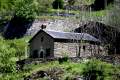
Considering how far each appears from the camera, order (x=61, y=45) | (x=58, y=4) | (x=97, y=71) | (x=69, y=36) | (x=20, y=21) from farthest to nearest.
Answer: (x=58, y=4)
(x=20, y=21)
(x=69, y=36)
(x=61, y=45)
(x=97, y=71)

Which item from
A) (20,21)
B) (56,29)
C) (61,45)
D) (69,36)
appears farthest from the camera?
(20,21)

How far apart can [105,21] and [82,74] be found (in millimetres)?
24063

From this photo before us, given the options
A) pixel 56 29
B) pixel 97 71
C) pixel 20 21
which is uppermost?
pixel 97 71

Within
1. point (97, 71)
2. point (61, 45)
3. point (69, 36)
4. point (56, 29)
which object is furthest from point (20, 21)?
point (97, 71)

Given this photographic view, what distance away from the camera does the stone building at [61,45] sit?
6606 cm

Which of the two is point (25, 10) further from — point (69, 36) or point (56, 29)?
point (69, 36)

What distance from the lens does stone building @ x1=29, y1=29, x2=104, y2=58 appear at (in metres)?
66.1

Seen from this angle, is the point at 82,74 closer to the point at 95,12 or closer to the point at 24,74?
the point at 24,74

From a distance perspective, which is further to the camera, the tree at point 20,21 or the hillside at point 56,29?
the tree at point 20,21

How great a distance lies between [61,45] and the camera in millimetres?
66062

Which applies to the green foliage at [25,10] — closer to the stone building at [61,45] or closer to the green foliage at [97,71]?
the stone building at [61,45]

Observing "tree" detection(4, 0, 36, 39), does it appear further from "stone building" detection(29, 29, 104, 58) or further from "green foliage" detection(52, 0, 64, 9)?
"stone building" detection(29, 29, 104, 58)

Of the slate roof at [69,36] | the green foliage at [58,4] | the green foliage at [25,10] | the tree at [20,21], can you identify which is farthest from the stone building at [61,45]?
the green foliage at [58,4]

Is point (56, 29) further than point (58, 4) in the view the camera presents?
No
